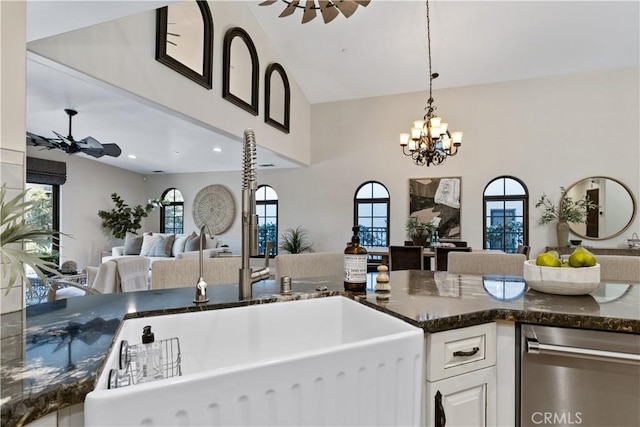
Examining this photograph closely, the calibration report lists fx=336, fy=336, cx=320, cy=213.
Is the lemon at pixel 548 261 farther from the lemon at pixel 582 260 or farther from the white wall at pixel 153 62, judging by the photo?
the white wall at pixel 153 62

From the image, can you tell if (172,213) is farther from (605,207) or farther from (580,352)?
(605,207)

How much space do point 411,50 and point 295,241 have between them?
3761 millimetres

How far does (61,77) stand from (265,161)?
339 cm

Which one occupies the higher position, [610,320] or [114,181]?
[114,181]

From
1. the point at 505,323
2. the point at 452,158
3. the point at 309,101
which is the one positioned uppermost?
the point at 309,101

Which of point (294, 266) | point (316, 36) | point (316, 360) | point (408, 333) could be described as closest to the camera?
point (316, 360)

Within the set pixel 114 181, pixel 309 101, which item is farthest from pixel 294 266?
pixel 114 181

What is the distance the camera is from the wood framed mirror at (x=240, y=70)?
4043 mm

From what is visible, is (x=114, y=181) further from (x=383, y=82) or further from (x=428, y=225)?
(x=428, y=225)

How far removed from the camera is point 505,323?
1187mm

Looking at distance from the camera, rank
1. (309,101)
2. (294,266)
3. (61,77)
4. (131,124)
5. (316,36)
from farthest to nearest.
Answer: (309,101), (316,36), (131,124), (61,77), (294,266)

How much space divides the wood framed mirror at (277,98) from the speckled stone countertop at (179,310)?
3.95 meters

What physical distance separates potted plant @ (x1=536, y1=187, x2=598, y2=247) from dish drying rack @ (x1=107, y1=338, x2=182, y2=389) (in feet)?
18.4

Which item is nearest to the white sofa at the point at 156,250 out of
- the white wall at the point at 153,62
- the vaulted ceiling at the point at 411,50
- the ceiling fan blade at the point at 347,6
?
the vaulted ceiling at the point at 411,50
